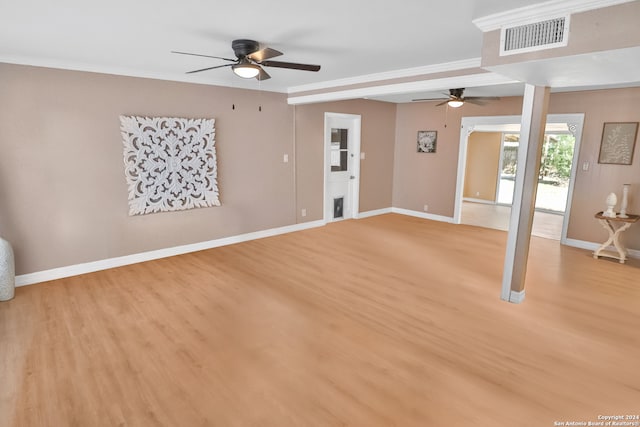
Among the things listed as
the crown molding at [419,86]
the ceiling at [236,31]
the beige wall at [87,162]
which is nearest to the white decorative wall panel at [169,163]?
the beige wall at [87,162]

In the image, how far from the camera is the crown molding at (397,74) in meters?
3.57

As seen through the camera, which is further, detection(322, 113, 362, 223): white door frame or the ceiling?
detection(322, 113, 362, 223): white door frame

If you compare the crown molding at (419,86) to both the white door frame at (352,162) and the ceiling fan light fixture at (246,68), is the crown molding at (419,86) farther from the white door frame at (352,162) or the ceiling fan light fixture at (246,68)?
the ceiling fan light fixture at (246,68)

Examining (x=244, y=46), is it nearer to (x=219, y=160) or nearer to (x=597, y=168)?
(x=219, y=160)

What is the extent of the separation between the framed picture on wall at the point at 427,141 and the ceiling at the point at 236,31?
11.5 feet

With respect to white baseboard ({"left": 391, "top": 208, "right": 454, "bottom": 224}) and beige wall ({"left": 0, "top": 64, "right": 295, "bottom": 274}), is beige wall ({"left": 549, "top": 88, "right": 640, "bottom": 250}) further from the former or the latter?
beige wall ({"left": 0, "top": 64, "right": 295, "bottom": 274})

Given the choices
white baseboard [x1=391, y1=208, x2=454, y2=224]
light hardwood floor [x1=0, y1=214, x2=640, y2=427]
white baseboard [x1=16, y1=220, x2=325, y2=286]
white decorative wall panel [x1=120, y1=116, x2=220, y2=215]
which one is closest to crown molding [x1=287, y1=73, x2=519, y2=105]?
white decorative wall panel [x1=120, y1=116, x2=220, y2=215]

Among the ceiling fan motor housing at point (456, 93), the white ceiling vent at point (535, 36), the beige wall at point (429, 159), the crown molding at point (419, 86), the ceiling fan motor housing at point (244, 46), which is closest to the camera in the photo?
the white ceiling vent at point (535, 36)

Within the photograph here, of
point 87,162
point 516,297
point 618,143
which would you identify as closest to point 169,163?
point 87,162

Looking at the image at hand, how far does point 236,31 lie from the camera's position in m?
2.70

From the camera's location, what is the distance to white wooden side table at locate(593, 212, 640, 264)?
15.1ft

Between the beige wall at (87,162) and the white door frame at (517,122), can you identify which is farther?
the white door frame at (517,122)

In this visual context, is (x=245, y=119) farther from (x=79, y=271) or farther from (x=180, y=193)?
(x=79, y=271)

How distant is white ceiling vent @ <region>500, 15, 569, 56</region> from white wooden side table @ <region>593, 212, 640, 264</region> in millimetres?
3695
